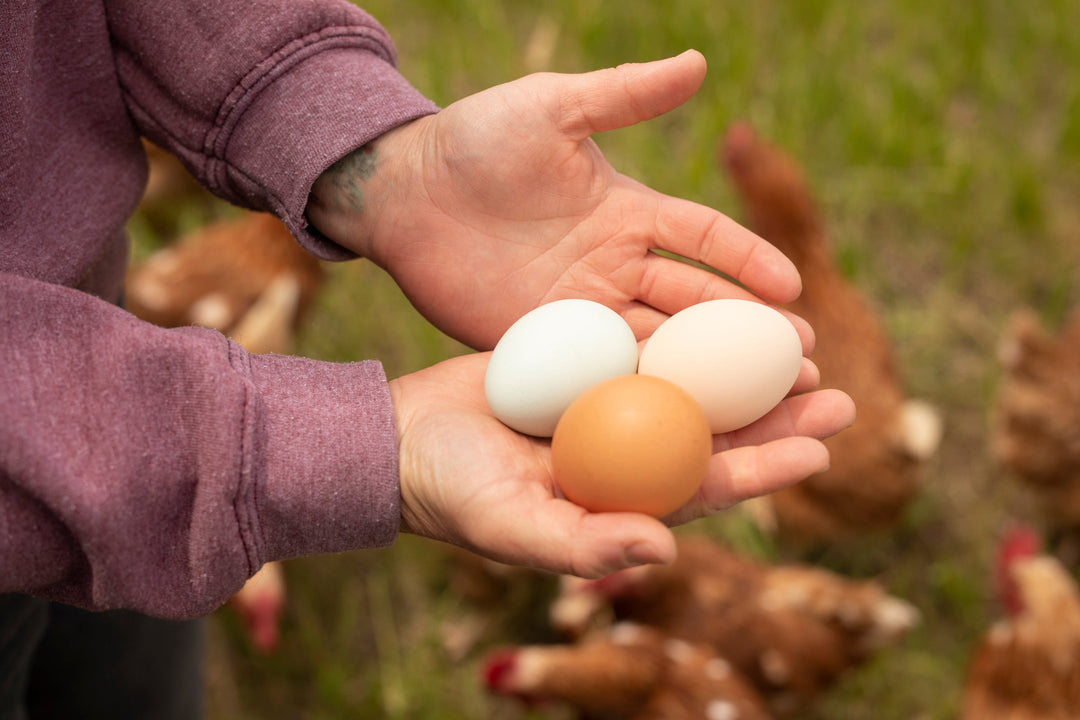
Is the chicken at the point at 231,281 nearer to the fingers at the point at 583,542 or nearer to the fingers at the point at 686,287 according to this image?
the fingers at the point at 686,287

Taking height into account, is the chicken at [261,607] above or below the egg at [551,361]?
below

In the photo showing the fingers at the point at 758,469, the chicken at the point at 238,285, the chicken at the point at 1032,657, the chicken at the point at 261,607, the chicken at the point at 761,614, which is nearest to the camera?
the fingers at the point at 758,469

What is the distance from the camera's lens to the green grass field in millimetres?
1575

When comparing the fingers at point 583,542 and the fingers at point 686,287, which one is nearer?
the fingers at point 583,542

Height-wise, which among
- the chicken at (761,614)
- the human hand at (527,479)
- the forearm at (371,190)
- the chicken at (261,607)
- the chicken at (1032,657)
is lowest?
the chicken at (261,607)

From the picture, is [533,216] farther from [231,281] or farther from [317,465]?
[231,281]

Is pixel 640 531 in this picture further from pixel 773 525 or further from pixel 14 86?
pixel 773 525

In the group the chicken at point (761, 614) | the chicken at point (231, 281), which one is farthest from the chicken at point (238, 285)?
the chicken at point (761, 614)

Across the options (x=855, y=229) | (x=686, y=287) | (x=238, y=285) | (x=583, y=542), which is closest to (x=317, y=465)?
(x=583, y=542)

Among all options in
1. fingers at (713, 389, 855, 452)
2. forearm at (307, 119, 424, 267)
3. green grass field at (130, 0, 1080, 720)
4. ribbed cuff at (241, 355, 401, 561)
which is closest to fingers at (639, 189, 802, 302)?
fingers at (713, 389, 855, 452)

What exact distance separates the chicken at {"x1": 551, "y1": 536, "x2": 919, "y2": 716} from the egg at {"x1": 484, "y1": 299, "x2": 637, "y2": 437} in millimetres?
642

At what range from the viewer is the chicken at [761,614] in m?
1.38

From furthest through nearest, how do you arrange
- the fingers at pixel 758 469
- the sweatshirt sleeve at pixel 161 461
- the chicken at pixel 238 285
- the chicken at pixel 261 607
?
the chicken at pixel 238 285 → the chicken at pixel 261 607 → the fingers at pixel 758 469 → the sweatshirt sleeve at pixel 161 461

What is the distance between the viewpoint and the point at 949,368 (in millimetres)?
1939
